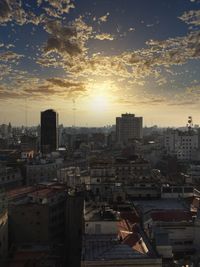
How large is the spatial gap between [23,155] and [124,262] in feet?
192

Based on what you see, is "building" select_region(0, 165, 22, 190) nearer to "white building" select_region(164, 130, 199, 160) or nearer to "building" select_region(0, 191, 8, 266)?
"building" select_region(0, 191, 8, 266)

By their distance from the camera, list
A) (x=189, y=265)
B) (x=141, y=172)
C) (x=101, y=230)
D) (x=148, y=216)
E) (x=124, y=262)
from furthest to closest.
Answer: (x=141, y=172) < (x=148, y=216) < (x=101, y=230) < (x=189, y=265) < (x=124, y=262)

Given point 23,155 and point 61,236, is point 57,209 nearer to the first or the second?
point 61,236

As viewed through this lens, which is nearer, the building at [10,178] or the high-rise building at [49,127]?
the building at [10,178]

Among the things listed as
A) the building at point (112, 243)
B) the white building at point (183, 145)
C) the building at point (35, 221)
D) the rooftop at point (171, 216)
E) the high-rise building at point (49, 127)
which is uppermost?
the high-rise building at point (49, 127)

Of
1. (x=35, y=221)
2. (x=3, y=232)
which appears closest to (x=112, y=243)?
(x=3, y=232)

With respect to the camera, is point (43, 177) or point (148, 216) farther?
point (43, 177)

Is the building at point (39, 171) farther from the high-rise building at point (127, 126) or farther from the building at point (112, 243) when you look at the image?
the high-rise building at point (127, 126)

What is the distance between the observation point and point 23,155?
7525 centimetres

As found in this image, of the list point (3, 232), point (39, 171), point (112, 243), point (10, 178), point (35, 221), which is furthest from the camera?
point (39, 171)

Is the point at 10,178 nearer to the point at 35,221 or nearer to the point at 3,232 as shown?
the point at 35,221

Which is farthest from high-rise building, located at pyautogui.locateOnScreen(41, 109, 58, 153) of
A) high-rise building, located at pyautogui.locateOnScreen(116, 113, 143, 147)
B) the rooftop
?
the rooftop

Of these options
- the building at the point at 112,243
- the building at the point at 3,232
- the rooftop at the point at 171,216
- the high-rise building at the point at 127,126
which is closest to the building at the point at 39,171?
the building at the point at 3,232

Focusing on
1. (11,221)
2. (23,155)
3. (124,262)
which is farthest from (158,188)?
(23,155)
